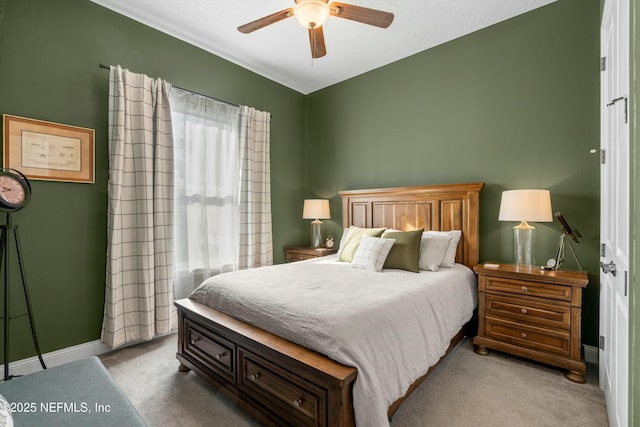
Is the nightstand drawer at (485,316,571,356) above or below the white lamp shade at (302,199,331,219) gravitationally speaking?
below

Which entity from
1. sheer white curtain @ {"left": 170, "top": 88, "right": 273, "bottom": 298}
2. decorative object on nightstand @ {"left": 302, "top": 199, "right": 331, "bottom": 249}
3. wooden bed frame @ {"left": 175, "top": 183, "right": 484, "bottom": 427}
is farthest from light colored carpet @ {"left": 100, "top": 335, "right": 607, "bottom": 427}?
decorative object on nightstand @ {"left": 302, "top": 199, "right": 331, "bottom": 249}

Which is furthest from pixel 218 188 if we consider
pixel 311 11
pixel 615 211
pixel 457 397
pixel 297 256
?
pixel 615 211

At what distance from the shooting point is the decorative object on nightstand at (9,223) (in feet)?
6.48

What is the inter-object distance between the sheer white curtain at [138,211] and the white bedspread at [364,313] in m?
0.76

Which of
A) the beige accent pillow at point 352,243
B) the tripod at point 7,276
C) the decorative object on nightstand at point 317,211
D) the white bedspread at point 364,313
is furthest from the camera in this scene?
the decorative object on nightstand at point 317,211

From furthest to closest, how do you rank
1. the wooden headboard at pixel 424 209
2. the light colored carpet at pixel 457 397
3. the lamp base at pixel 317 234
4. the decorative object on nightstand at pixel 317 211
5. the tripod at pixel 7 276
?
the lamp base at pixel 317 234
the decorative object on nightstand at pixel 317 211
the wooden headboard at pixel 424 209
the tripod at pixel 7 276
the light colored carpet at pixel 457 397

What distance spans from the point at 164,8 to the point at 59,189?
72.5 inches

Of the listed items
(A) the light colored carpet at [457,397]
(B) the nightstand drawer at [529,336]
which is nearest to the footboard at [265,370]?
(A) the light colored carpet at [457,397]

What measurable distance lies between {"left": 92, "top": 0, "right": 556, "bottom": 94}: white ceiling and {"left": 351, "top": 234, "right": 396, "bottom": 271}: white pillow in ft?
6.95

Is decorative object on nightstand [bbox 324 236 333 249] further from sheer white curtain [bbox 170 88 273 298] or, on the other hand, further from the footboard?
the footboard

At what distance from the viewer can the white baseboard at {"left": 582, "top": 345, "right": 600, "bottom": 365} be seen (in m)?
2.45

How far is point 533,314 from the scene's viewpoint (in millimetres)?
2334

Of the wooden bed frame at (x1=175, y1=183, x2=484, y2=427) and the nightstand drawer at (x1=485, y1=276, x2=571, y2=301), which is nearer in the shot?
the wooden bed frame at (x1=175, y1=183, x2=484, y2=427)

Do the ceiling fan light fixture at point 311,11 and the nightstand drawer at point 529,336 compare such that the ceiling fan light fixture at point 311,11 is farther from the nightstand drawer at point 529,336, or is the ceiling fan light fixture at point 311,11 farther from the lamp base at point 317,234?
the nightstand drawer at point 529,336
